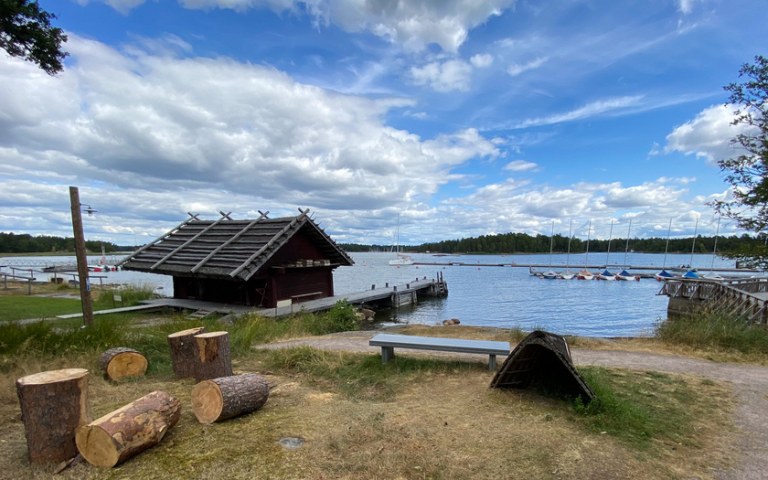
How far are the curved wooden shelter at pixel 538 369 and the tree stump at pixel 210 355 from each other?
4.26 meters

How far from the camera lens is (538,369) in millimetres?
6609

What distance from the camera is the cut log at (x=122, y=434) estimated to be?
159 inches

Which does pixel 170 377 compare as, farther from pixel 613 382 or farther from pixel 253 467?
pixel 613 382

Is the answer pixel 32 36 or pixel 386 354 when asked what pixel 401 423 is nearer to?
pixel 386 354

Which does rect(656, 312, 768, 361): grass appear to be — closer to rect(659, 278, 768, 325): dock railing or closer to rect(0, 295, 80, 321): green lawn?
rect(659, 278, 768, 325): dock railing

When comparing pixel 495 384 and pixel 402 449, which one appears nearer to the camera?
pixel 402 449

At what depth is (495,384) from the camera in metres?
6.52

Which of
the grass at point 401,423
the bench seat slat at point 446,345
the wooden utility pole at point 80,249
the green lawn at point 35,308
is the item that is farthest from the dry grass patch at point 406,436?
the green lawn at point 35,308

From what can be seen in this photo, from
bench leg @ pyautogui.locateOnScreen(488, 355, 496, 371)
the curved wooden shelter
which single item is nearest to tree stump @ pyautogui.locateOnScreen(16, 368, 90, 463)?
the curved wooden shelter

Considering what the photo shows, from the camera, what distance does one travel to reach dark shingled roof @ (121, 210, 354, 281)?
17.5 m

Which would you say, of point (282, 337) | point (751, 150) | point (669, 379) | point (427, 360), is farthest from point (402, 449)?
point (751, 150)

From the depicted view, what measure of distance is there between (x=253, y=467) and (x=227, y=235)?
17.6 metres

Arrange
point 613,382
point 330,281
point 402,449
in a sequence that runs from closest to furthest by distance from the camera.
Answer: point 402,449 → point 613,382 → point 330,281

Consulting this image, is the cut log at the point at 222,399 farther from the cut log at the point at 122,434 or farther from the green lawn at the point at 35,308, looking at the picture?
the green lawn at the point at 35,308
